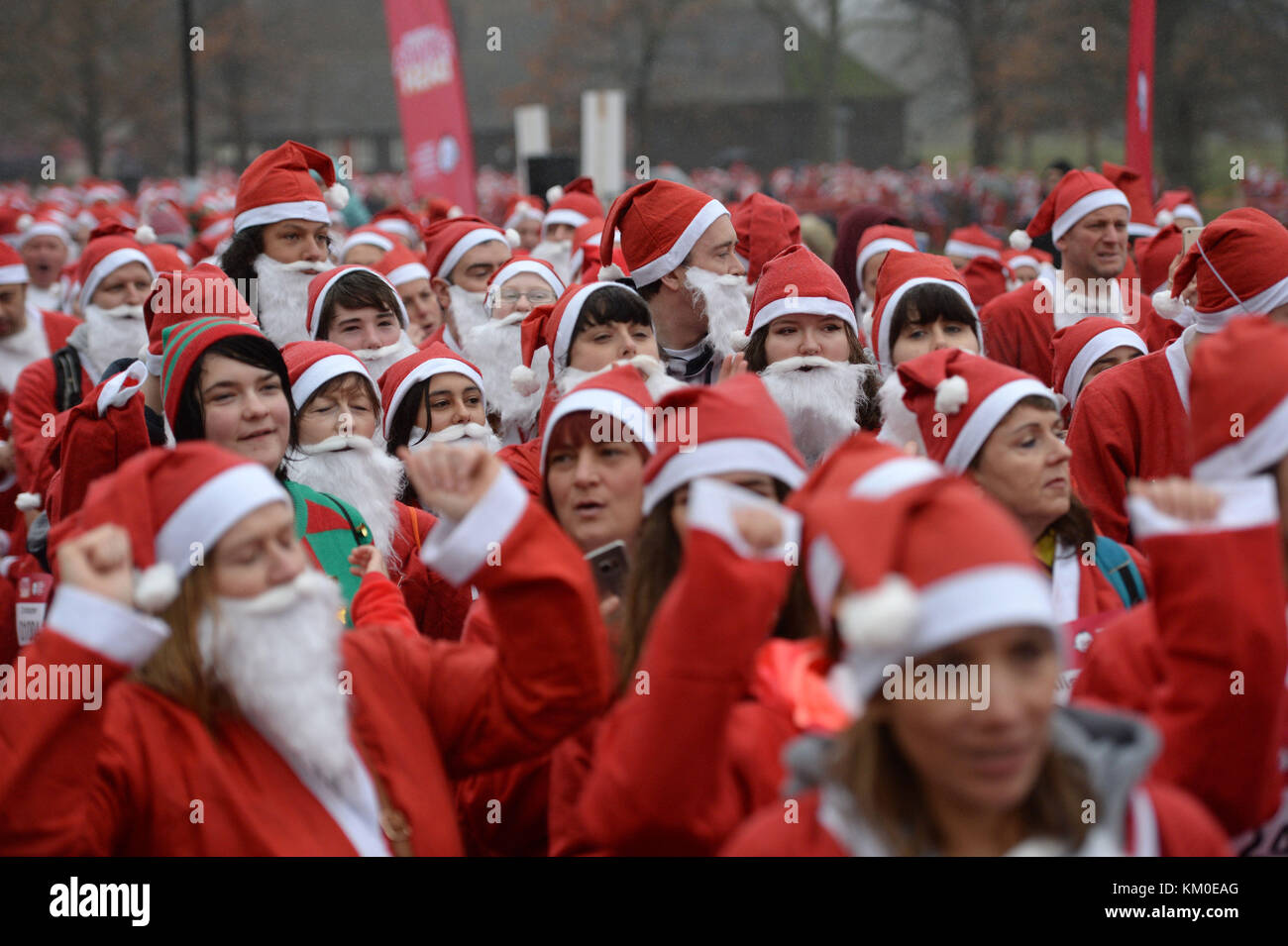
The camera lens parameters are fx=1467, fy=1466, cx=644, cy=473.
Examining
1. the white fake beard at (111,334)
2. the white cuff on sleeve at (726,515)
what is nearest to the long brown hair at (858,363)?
the white cuff on sleeve at (726,515)

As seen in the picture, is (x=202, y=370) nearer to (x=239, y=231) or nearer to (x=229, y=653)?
(x=229, y=653)

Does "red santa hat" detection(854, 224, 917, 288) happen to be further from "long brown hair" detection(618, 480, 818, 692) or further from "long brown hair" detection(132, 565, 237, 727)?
"long brown hair" detection(132, 565, 237, 727)

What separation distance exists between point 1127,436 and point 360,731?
11.5ft

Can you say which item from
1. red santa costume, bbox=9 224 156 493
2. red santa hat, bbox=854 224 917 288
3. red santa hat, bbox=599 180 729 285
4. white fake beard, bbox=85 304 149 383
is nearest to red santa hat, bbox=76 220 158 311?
red santa costume, bbox=9 224 156 493

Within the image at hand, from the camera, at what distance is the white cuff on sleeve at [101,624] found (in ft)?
8.57

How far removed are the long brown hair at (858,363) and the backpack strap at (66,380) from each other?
3.61 metres

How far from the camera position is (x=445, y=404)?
5965 millimetres

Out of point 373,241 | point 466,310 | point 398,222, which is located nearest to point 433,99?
point 398,222

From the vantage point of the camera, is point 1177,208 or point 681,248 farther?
point 1177,208

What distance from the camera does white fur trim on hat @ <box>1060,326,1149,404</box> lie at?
6.32 metres

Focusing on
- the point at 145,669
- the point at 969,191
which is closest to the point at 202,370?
the point at 145,669

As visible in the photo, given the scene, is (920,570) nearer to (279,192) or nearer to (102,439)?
(102,439)

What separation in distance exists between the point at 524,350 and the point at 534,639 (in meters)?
3.43

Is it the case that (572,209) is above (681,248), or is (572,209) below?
above
